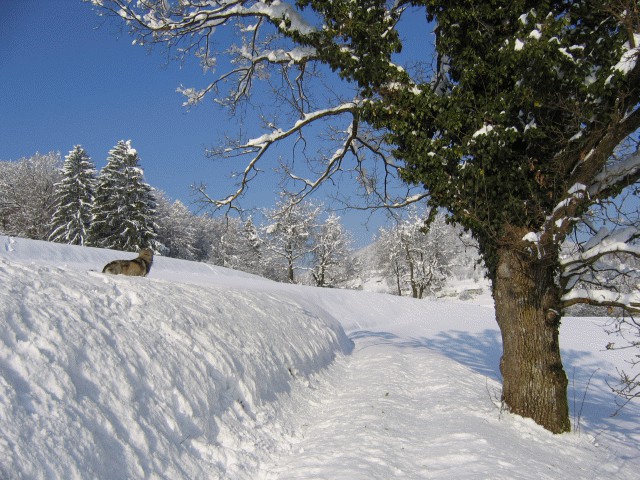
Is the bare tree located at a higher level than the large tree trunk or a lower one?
higher

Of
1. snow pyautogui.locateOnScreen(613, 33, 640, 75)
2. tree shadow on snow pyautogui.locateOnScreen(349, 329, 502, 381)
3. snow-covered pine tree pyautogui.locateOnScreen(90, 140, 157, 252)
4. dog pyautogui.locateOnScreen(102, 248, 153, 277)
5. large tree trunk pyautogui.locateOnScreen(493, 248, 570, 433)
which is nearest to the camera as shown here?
snow pyautogui.locateOnScreen(613, 33, 640, 75)

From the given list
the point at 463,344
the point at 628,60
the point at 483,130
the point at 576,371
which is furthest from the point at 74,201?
the point at 628,60

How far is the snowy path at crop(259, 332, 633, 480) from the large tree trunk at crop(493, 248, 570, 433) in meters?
0.28

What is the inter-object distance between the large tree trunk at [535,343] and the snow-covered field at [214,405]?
10.8 inches

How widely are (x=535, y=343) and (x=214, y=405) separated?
449cm

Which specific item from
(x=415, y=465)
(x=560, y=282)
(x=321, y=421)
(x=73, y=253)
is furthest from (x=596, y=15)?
(x=73, y=253)

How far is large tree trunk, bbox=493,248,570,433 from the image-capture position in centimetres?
566

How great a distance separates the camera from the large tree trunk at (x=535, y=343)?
5.66m

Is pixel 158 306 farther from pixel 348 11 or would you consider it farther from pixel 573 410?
pixel 573 410

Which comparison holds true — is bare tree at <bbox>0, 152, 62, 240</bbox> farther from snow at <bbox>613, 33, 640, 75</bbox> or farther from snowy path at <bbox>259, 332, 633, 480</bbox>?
snow at <bbox>613, 33, 640, 75</bbox>

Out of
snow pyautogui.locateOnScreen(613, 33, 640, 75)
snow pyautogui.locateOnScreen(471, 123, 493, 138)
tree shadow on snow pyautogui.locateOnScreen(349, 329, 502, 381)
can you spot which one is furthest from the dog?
tree shadow on snow pyautogui.locateOnScreen(349, 329, 502, 381)

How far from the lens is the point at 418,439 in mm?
4781

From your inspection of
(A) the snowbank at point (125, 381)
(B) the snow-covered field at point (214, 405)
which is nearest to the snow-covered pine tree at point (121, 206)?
(B) the snow-covered field at point (214, 405)

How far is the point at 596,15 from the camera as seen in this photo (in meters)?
5.38
